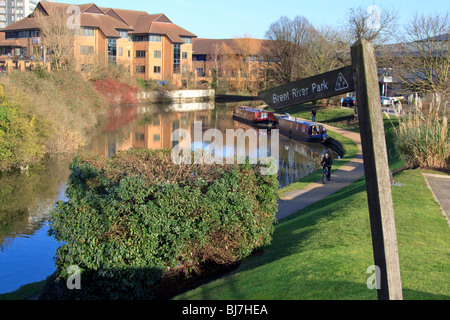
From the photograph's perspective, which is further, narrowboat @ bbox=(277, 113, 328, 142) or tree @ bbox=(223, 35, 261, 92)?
tree @ bbox=(223, 35, 261, 92)

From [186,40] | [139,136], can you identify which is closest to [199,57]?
[186,40]

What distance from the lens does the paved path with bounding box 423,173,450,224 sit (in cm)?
1406

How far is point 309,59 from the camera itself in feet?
186

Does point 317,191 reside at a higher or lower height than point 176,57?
lower

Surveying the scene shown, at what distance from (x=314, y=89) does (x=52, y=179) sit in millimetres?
22726

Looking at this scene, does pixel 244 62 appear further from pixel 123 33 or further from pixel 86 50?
pixel 86 50

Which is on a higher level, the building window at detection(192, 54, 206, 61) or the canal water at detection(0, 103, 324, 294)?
the building window at detection(192, 54, 206, 61)

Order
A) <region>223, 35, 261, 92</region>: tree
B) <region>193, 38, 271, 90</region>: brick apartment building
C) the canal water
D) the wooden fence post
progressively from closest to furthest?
the wooden fence post < the canal water < <region>193, 38, 271, 90</region>: brick apartment building < <region>223, 35, 261, 92</region>: tree

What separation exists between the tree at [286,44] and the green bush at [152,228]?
52.7 m

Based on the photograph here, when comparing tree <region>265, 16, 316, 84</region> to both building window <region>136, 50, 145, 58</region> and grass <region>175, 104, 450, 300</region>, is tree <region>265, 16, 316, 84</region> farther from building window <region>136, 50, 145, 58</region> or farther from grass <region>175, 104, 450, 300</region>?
grass <region>175, 104, 450, 300</region>

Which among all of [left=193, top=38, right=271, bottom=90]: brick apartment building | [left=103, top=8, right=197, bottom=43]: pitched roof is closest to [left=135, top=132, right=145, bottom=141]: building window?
[left=193, top=38, right=271, bottom=90]: brick apartment building

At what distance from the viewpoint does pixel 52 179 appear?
991 inches

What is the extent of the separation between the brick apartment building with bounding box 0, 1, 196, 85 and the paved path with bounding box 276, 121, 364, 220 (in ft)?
168
